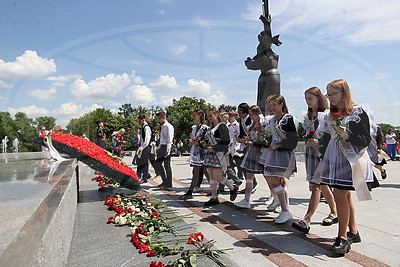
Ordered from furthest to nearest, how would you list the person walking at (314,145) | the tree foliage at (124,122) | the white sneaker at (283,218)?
the tree foliage at (124,122), the white sneaker at (283,218), the person walking at (314,145)

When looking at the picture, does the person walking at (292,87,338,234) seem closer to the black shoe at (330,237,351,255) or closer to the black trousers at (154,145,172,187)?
the black shoe at (330,237,351,255)

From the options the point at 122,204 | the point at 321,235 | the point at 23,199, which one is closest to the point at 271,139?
the point at 321,235

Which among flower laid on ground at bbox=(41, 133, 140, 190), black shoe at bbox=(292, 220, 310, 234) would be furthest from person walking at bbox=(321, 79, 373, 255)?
flower laid on ground at bbox=(41, 133, 140, 190)

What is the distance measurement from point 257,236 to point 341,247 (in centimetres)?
99

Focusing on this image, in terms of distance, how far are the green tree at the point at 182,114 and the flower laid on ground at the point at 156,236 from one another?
21.9 meters

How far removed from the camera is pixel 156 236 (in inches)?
133

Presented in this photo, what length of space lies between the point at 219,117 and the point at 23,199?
419 cm

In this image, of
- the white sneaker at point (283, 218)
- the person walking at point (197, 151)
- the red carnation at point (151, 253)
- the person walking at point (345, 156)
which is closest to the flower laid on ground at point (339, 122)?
the person walking at point (345, 156)

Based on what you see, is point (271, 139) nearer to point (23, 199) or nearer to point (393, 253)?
point (393, 253)

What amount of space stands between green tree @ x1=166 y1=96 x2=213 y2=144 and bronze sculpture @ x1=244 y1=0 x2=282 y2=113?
13.0 metres

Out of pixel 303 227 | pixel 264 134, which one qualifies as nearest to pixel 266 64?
pixel 264 134

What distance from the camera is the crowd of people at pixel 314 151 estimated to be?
3148mm

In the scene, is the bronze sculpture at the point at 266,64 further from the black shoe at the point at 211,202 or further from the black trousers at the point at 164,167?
the black shoe at the point at 211,202

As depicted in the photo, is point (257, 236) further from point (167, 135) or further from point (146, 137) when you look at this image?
point (146, 137)
